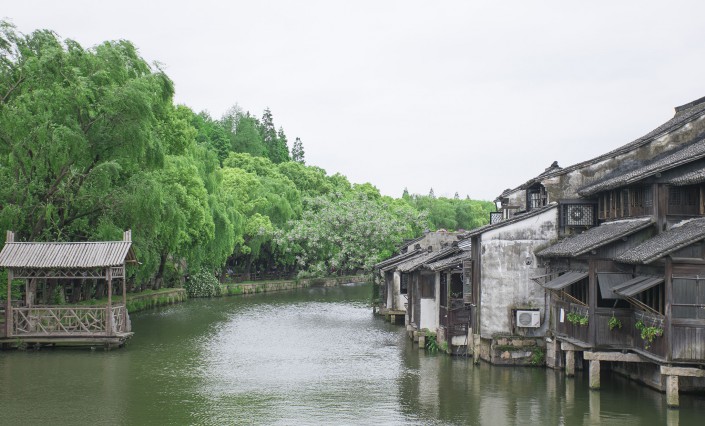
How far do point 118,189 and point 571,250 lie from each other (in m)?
23.3

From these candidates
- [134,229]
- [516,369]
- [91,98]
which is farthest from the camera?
[134,229]

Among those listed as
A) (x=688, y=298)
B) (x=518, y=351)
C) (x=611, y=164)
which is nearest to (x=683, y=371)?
(x=688, y=298)

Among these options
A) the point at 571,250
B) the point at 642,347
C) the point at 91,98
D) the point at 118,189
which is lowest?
the point at 642,347

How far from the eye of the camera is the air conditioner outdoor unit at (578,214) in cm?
2961

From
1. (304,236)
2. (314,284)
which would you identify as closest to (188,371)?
(304,236)

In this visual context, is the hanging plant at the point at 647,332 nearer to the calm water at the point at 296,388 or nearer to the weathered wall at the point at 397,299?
the calm water at the point at 296,388

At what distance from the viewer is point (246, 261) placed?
83.8 m

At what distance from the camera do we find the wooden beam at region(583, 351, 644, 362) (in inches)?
946

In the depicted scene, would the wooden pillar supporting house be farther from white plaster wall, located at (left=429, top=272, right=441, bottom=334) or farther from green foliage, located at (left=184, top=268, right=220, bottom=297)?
green foliage, located at (left=184, top=268, right=220, bottom=297)

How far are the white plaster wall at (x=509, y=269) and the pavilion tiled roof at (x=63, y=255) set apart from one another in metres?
15.2

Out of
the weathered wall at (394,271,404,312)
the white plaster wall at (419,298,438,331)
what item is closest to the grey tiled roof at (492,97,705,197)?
the white plaster wall at (419,298,438,331)

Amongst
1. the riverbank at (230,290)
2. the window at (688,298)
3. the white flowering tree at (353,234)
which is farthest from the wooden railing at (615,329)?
the white flowering tree at (353,234)

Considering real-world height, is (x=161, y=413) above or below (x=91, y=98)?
below

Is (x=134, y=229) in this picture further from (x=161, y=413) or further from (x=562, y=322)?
(x=562, y=322)
